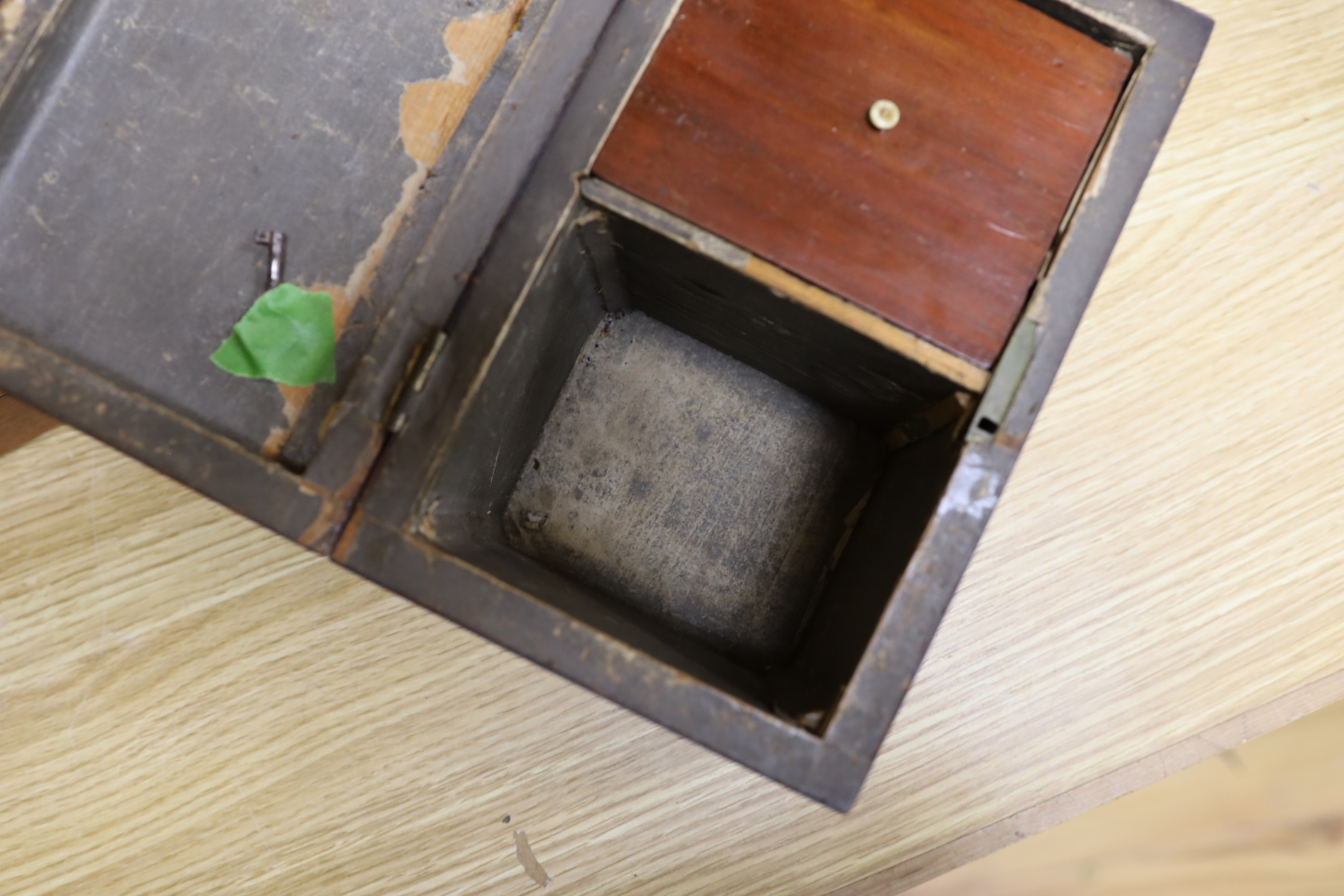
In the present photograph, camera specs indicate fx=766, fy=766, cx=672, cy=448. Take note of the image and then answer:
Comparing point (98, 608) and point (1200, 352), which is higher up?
point (1200, 352)

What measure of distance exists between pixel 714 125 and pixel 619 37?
0.12 metres

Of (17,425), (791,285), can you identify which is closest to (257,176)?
(791,285)

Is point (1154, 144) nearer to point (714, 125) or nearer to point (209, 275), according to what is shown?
point (714, 125)

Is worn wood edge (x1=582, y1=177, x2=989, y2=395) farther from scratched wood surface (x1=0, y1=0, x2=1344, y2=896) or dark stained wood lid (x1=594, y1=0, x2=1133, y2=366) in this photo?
scratched wood surface (x1=0, y1=0, x2=1344, y2=896)

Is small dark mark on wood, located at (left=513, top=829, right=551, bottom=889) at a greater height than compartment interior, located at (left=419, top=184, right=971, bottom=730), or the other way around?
compartment interior, located at (left=419, top=184, right=971, bottom=730)

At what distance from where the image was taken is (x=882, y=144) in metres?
0.74

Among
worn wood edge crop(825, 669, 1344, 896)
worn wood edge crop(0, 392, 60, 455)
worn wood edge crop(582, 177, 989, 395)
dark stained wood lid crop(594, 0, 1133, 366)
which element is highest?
dark stained wood lid crop(594, 0, 1133, 366)

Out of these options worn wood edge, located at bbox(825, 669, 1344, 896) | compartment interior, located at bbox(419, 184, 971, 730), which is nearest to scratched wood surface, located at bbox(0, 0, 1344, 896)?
worn wood edge, located at bbox(825, 669, 1344, 896)

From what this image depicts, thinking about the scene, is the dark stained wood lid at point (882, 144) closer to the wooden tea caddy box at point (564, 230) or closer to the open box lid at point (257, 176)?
the wooden tea caddy box at point (564, 230)

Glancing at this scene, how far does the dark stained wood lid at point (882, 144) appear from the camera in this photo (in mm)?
724

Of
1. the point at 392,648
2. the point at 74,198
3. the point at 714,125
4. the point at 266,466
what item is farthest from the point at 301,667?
the point at 714,125

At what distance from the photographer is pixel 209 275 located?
0.75 meters

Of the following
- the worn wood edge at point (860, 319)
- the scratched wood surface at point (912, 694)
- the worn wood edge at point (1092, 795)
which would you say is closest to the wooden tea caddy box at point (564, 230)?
the worn wood edge at point (860, 319)

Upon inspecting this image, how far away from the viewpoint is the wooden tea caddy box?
0.67 meters
